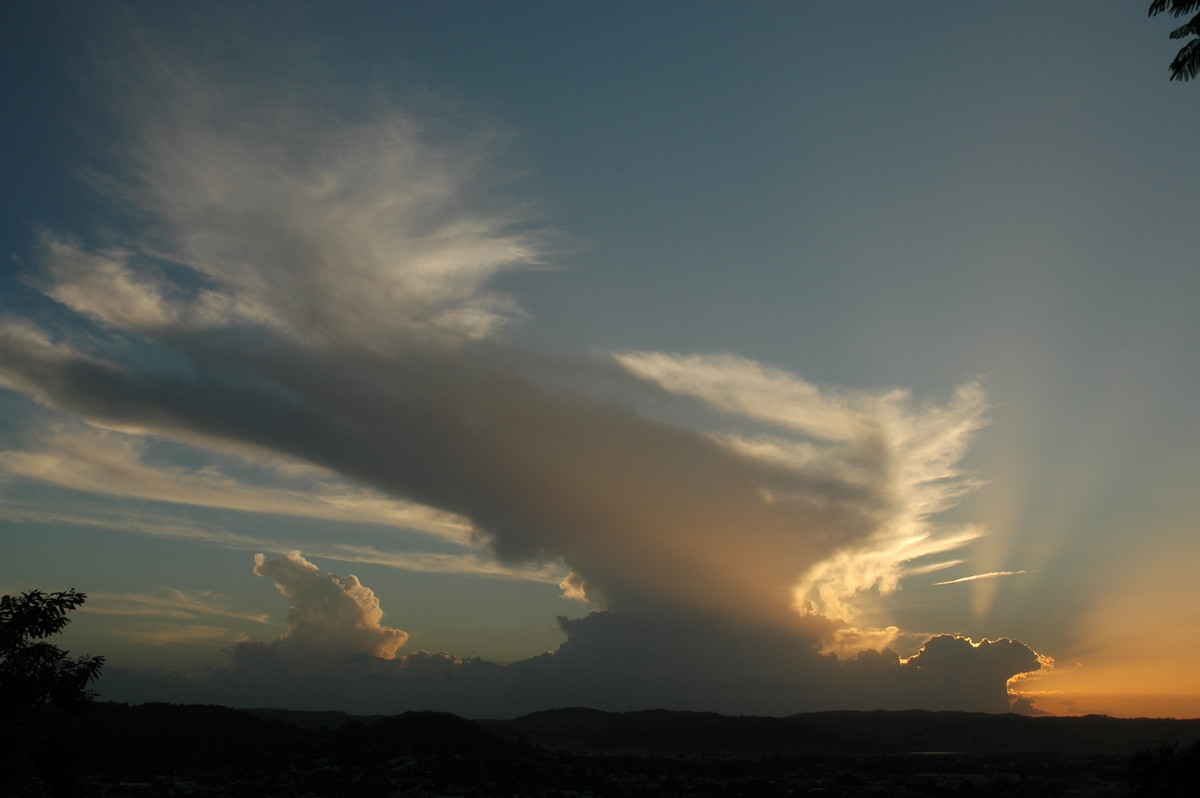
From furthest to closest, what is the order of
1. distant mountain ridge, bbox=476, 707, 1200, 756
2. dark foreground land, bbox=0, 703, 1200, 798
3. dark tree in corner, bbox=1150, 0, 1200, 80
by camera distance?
distant mountain ridge, bbox=476, 707, 1200, 756 < dark foreground land, bbox=0, 703, 1200, 798 < dark tree in corner, bbox=1150, 0, 1200, 80

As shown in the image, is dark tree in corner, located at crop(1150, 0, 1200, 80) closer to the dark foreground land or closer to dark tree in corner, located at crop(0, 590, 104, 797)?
dark tree in corner, located at crop(0, 590, 104, 797)

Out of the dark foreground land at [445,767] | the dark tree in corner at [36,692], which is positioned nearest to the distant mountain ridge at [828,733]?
the dark foreground land at [445,767]

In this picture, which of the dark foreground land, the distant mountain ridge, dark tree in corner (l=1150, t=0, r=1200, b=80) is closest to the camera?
dark tree in corner (l=1150, t=0, r=1200, b=80)

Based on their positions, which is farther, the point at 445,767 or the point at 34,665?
the point at 445,767

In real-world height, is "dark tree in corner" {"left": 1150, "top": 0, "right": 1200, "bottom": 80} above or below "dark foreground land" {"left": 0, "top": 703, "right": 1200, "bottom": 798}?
above

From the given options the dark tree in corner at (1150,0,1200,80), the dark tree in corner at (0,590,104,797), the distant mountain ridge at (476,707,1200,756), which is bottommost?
the distant mountain ridge at (476,707,1200,756)

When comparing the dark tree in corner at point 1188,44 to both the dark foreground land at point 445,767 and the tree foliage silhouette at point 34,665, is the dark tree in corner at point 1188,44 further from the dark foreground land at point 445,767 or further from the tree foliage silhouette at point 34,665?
the dark foreground land at point 445,767

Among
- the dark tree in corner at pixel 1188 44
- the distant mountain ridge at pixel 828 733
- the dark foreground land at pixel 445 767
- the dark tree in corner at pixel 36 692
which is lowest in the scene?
the distant mountain ridge at pixel 828 733

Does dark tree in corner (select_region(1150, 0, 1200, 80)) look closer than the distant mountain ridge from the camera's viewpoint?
Yes

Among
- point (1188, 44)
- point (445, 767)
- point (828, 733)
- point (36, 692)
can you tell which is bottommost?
point (828, 733)

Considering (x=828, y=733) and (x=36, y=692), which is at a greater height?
(x=36, y=692)

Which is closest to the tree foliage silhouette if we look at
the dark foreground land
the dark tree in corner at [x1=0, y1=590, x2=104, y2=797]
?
the dark tree in corner at [x1=0, y1=590, x2=104, y2=797]

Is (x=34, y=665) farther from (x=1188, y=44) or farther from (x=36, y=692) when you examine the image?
(x=1188, y=44)

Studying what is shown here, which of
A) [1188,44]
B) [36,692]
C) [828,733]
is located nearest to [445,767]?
[36,692]
